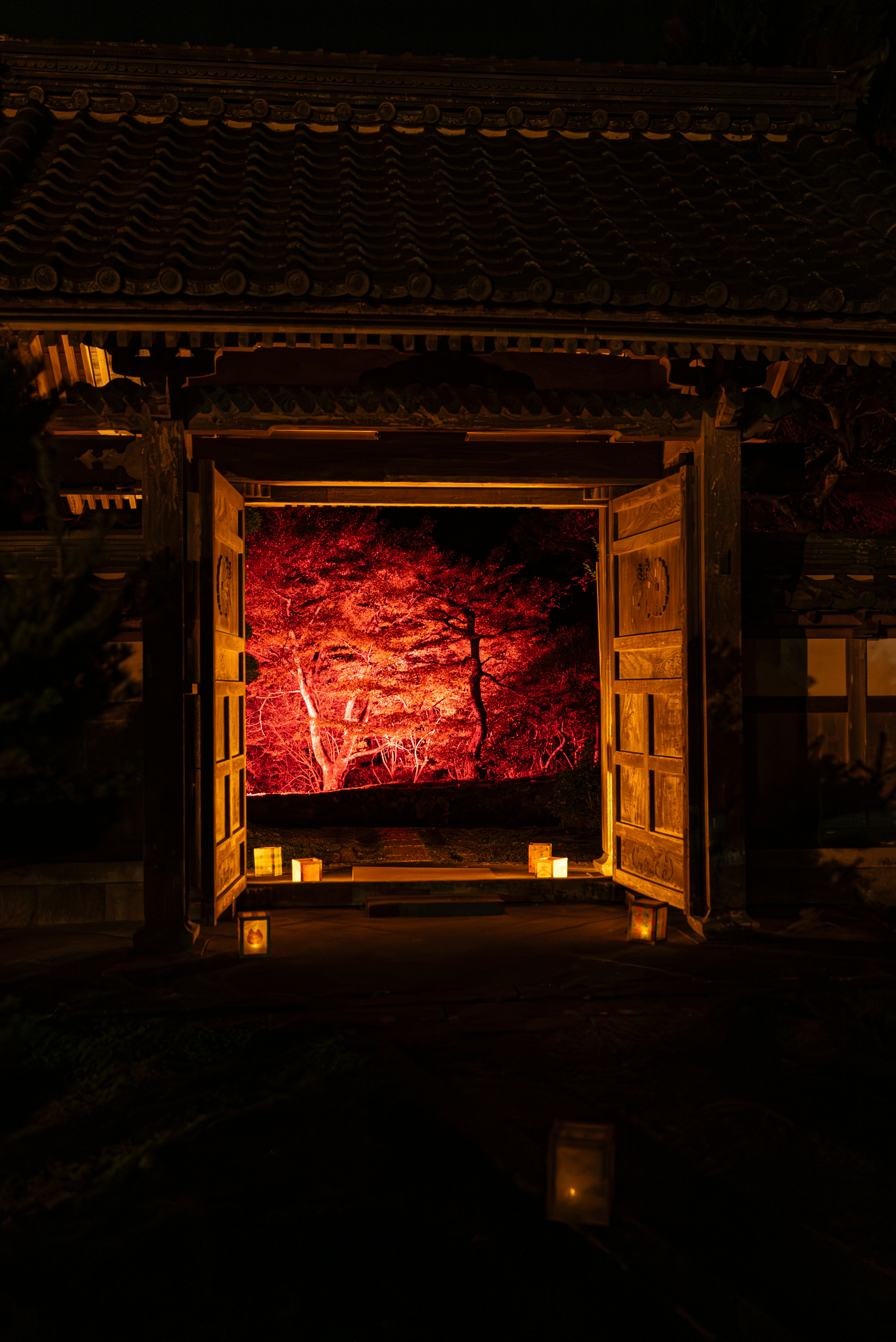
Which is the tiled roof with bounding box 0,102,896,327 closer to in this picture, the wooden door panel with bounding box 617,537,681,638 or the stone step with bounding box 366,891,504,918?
the wooden door panel with bounding box 617,537,681,638

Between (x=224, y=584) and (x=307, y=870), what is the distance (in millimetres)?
2512

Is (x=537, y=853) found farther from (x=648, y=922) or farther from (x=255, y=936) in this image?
(x=255, y=936)

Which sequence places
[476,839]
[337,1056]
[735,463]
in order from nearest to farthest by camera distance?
1. [337,1056]
2. [735,463]
3. [476,839]

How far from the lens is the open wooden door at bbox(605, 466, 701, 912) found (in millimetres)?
6875

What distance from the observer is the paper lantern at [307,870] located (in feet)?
27.3

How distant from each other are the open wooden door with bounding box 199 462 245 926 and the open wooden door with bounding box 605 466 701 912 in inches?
123

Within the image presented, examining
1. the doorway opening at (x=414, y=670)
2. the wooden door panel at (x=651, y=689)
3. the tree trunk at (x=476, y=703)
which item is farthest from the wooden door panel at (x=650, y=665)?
the tree trunk at (x=476, y=703)

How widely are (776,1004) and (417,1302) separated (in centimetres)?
295

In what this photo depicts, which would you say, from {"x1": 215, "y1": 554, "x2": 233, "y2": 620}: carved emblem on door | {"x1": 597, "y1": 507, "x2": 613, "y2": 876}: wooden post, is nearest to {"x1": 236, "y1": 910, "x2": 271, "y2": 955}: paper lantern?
{"x1": 215, "y1": 554, "x2": 233, "y2": 620}: carved emblem on door

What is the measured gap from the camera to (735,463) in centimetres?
672

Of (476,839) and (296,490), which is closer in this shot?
(296,490)

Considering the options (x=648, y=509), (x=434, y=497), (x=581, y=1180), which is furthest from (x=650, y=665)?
(x=581, y=1180)

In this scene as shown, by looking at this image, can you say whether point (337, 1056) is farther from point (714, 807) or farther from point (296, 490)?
point (296, 490)

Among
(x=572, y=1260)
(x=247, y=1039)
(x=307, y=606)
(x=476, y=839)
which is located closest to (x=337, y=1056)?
(x=247, y=1039)
